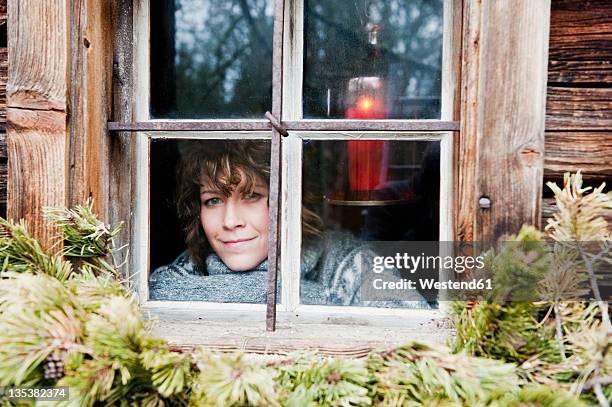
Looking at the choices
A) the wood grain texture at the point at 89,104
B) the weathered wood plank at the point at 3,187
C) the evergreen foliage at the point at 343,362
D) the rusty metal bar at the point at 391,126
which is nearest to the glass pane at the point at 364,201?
the rusty metal bar at the point at 391,126

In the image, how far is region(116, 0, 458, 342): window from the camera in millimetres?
876

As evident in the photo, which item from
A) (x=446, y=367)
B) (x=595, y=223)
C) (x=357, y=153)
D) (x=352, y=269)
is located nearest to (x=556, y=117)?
(x=595, y=223)

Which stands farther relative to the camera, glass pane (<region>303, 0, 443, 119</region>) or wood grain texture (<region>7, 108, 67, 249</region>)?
glass pane (<region>303, 0, 443, 119</region>)

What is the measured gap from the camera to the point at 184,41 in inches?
41.8

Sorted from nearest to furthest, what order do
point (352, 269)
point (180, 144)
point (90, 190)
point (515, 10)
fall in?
point (515, 10)
point (90, 190)
point (180, 144)
point (352, 269)

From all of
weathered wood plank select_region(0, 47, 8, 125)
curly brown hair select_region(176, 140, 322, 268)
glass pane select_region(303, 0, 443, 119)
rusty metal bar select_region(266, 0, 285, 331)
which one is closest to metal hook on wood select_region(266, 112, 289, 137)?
rusty metal bar select_region(266, 0, 285, 331)

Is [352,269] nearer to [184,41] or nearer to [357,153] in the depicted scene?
[357,153]

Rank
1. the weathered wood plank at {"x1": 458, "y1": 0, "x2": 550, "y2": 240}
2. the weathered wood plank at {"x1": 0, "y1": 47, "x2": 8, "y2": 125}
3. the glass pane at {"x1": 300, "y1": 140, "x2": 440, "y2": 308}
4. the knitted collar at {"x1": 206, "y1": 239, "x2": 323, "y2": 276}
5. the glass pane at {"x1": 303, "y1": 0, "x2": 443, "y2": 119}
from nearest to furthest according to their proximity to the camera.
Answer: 1. the weathered wood plank at {"x1": 458, "y1": 0, "x2": 550, "y2": 240}
2. the weathered wood plank at {"x1": 0, "y1": 47, "x2": 8, "y2": 125}
3. the glass pane at {"x1": 303, "y1": 0, "x2": 443, "y2": 119}
4. the glass pane at {"x1": 300, "y1": 140, "x2": 440, "y2": 308}
5. the knitted collar at {"x1": 206, "y1": 239, "x2": 323, "y2": 276}

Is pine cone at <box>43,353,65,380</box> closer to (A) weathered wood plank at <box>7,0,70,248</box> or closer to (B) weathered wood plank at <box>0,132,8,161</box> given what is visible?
(A) weathered wood plank at <box>7,0,70,248</box>

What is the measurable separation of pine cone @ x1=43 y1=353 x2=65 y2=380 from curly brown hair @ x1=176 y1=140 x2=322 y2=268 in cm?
59

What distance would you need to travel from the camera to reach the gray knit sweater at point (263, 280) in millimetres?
993

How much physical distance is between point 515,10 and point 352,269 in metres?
0.75

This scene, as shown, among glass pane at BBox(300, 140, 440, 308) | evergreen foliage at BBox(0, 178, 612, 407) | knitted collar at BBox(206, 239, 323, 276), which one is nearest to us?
evergreen foliage at BBox(0, 178, 612, 407)

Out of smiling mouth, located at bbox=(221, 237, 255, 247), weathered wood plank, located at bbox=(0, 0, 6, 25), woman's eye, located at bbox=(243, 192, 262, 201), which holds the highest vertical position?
weathered wood plank, located at bbox=(0, 0, 6, 25)
